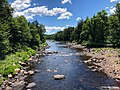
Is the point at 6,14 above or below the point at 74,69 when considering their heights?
above

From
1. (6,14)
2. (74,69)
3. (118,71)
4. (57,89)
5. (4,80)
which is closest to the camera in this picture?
(57,89)

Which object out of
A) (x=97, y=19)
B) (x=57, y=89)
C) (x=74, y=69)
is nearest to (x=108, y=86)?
(x=57, y=89)

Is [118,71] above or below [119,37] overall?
below

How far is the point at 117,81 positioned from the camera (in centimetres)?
3494

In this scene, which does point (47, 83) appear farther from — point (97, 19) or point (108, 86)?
point (97, 19)

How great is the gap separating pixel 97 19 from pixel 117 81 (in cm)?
7099

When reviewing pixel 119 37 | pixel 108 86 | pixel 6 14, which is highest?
pixel 6 14

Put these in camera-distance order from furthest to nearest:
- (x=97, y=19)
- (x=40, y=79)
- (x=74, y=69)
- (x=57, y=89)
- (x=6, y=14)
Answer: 1. (x=97, y=19)
2. (x=6, y=14)
3. (x=74, y=69)
4. (x=40, y=79)
5. (x=57, y=89)

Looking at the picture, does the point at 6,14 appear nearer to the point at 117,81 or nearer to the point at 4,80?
the point at 4,80

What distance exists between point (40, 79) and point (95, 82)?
9.08 meters

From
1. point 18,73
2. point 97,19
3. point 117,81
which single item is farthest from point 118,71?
point 97,19

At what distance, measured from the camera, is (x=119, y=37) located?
3204 inches

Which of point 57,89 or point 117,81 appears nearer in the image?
point 57,89

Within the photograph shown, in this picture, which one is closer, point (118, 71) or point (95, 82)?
point (95, 82)
